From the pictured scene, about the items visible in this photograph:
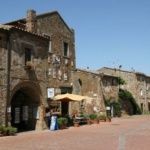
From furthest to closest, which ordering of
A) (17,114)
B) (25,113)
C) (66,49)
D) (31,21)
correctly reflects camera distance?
(66,49), (31,21), (25,113), (17,114)

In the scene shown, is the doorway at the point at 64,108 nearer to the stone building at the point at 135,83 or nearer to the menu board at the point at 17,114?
the menu board at the point at 17,114

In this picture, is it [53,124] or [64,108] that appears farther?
[64,108]

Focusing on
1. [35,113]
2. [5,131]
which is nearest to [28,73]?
[35,113]

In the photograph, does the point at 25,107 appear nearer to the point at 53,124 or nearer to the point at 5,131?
the point at 53,124

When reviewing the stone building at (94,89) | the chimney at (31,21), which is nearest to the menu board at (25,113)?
the chimney at (31,21)

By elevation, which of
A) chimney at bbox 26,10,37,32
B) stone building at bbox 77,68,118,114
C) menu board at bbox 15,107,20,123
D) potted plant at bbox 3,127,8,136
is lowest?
potted plant at bbox 3,127,8,136

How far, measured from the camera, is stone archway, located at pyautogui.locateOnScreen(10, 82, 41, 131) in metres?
21.8

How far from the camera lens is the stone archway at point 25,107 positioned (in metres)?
21.8

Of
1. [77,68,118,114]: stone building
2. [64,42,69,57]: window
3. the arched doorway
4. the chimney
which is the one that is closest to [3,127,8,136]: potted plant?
the arched doorway

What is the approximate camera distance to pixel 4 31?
1897 centimetres

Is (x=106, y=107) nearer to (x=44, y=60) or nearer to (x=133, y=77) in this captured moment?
(x=133, y=77)

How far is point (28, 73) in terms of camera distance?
20.9m

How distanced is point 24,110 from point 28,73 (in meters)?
3.12

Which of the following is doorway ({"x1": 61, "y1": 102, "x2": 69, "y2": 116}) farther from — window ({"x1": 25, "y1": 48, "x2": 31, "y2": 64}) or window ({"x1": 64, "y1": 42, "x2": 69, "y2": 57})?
window ({"x1": 25, "y1": 48, "x2": 31, "y2": 64})
